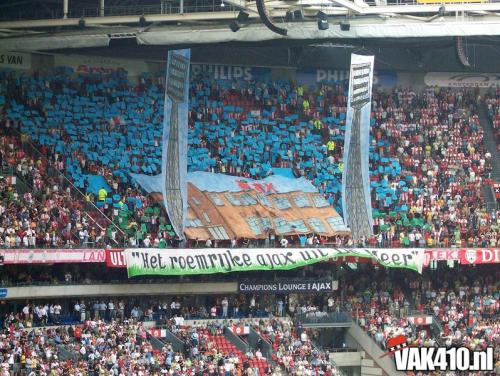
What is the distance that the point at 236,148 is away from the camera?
60.1 metres

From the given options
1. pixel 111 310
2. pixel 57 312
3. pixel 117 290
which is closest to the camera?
pixel 57 312

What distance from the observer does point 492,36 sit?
194ft

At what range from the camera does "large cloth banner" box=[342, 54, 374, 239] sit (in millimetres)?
52438

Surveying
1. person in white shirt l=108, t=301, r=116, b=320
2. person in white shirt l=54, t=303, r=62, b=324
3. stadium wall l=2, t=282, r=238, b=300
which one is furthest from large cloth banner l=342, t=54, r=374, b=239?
person in white shirt l=54, t=303, r=62, b=324

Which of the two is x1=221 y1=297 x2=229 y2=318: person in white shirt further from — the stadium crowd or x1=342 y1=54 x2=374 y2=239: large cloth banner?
x1=342 y1=54 x2=374 y2=239: large cloth banner

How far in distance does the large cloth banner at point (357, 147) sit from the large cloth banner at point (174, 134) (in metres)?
6.23

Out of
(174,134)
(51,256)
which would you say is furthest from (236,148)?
(51,256)

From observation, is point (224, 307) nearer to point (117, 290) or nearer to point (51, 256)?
point (117, 290)

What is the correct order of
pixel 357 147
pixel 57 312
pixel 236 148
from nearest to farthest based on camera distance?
pixel 57 312, pixel 357 147, pixel 236 148

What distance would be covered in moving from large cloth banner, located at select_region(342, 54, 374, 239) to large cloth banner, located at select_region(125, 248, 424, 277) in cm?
179

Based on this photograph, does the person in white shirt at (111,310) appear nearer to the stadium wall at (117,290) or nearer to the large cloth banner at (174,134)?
the stadium wall at (117,290)

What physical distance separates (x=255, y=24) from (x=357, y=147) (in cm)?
642

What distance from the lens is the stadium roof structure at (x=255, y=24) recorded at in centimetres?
5353

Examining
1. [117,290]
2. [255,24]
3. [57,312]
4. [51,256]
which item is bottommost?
[57,312]
